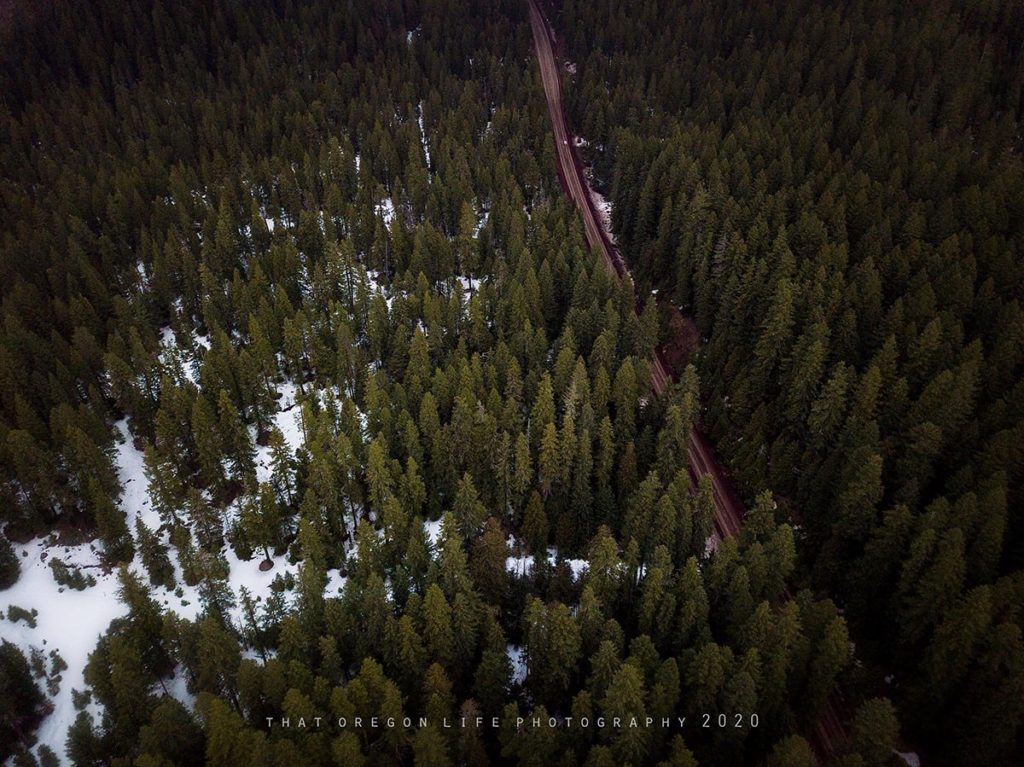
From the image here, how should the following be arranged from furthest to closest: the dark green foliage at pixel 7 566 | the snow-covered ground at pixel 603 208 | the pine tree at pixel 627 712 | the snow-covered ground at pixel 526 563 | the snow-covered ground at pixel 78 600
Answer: the snow-covered ground at pixel 603 208 < the snow-covered ground at pixel 526 563 < the dark green foliage at pixel 7 566 < the snow-covered ground at pixel 78 600 < the pine tree at pixel 627 712

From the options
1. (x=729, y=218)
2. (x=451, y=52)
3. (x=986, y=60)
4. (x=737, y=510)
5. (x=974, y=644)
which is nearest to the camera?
(x=974, y=644)

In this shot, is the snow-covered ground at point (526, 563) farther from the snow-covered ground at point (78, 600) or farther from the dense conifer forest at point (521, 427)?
the snow-covered ground at point (78, 600)

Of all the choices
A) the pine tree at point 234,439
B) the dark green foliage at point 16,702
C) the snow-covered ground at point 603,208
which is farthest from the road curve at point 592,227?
the dark green foliage at point 16,702

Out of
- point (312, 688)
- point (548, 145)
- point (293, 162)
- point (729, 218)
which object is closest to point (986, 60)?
point (729, 218)

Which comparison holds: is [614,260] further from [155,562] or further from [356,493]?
[155,562]

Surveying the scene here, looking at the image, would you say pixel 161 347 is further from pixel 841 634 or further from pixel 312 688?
pixel 841 634

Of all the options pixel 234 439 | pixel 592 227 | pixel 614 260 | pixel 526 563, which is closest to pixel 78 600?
pixel 234 439

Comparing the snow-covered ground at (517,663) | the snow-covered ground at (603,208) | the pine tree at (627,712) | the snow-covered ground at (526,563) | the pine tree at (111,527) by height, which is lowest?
the snow-covered ground at (517,663)
